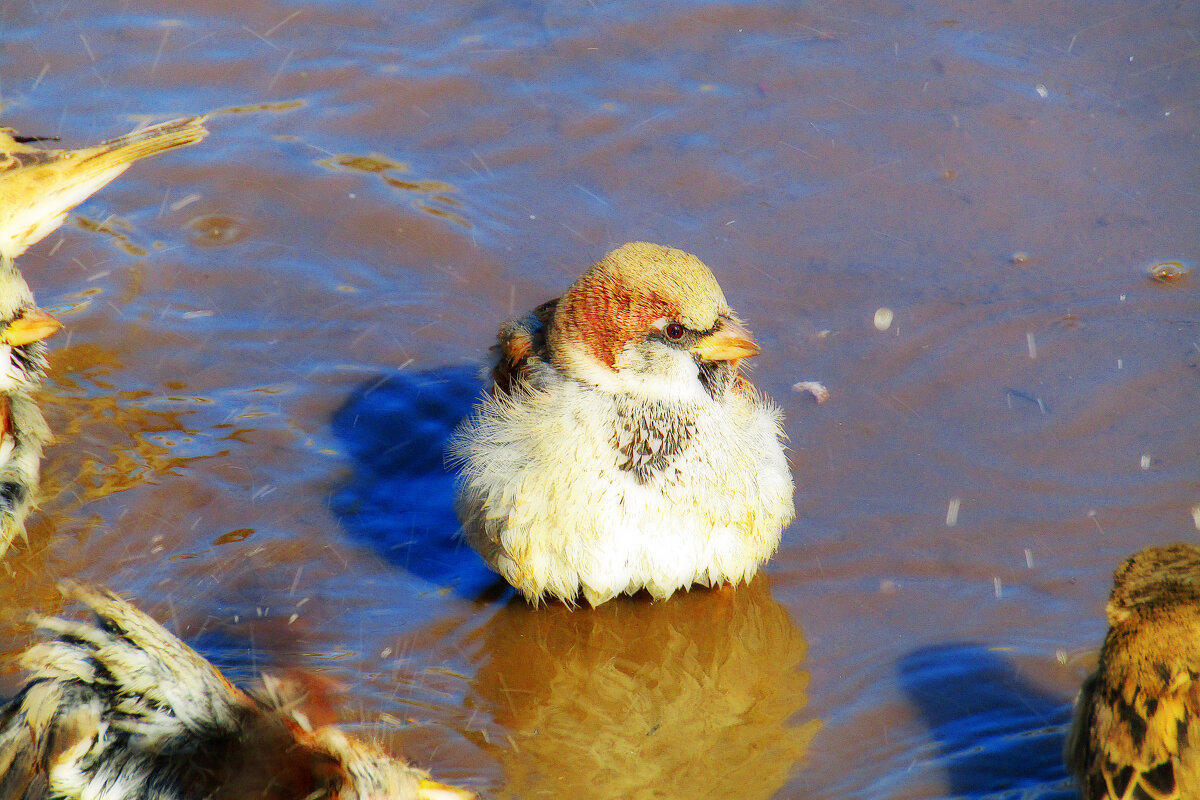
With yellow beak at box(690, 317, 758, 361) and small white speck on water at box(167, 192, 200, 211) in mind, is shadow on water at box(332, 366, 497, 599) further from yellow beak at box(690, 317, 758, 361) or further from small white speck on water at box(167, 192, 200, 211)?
small white speck on water at box(167, 192, 200, 211)

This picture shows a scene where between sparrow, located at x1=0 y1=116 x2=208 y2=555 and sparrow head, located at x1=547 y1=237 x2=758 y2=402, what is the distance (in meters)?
2.07

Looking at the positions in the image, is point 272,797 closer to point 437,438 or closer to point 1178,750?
point 1178,750

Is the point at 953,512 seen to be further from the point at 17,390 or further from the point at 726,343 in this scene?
the point at 17,390

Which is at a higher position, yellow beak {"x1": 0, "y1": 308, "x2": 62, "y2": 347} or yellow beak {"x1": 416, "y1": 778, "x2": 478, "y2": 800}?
yellow beak {"x1": 0, "y1": 308, "x2": 62, "y2": 347}

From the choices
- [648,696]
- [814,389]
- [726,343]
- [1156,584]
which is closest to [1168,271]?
[814,389]

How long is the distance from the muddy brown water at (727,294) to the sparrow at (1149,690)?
0.48 m

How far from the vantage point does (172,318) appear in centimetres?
599

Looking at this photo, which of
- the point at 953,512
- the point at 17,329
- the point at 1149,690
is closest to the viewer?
the point at 1149,690

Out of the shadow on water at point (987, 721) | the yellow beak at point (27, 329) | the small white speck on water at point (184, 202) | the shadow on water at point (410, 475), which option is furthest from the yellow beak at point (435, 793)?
the small white speck on water at point (184, 202)

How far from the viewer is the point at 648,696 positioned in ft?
14.5

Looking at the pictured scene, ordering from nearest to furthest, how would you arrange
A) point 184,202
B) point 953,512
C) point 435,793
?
1. point 435,793
2. point 953,512
3. point 184,202

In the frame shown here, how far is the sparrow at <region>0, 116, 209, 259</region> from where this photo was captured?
5.54 m

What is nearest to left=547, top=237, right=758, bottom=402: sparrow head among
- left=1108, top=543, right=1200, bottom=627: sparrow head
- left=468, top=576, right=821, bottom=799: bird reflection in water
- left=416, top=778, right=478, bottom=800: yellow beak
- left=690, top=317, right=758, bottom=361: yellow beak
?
left=690, top=317, right=758, bottom=361: yellow beak

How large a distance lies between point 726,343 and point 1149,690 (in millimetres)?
1790
